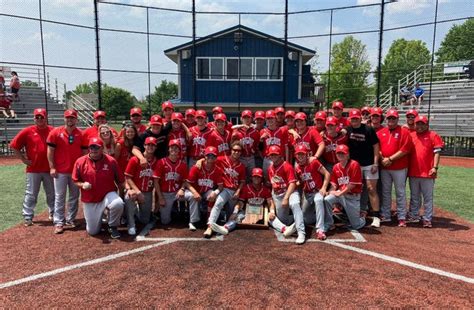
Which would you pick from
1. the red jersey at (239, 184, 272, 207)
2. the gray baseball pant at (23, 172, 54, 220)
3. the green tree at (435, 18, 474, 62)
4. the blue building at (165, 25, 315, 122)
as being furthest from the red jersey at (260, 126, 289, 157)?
the green tree at (435, 18, 474, 62)

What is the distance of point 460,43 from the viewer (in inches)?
1900

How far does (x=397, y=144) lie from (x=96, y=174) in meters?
5.02

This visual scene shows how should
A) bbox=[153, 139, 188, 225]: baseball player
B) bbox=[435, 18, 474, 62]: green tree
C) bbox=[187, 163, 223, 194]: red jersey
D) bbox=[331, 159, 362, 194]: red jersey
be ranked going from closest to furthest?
bbox=[331, 159, 362, 194]: red jersey, bbox=[153, 139, 188, 225]: baseball player, bbox=[187, 163, 223, 194]: red jersey, bbox=[435, 18, 474, 62]: green tree

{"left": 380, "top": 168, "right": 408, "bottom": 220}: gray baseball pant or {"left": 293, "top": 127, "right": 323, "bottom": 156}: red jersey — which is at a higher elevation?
{"left": 293, "top": 127, "right": 323, "bottom": 156}: red jersey

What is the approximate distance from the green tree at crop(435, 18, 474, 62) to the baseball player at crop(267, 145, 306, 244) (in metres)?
51.0

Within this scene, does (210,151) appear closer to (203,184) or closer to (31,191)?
(203,184)

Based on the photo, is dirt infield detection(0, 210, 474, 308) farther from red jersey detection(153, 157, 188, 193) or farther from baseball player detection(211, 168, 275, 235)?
red jersey detection(153, 157, 188, 193)

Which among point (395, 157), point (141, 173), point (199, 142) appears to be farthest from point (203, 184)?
point (395, 157)

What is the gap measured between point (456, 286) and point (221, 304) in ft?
8.32

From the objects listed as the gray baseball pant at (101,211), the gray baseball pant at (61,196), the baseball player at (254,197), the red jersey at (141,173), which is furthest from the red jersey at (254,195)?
the gray baseball pant at (61,196)

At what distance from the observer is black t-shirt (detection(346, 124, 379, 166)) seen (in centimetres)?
575

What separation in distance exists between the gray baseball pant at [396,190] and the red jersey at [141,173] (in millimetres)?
4082

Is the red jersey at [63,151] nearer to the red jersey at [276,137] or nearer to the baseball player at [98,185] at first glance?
the baseball player at [98,185]

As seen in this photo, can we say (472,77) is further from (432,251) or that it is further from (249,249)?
(249,249)
